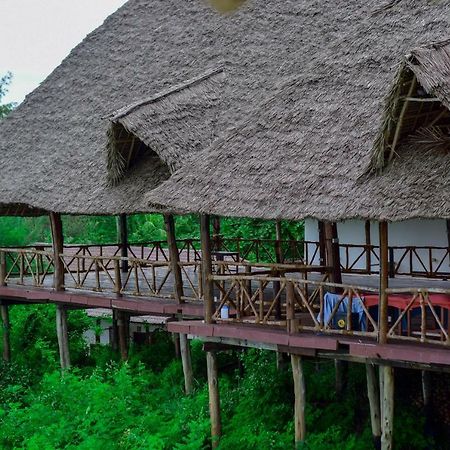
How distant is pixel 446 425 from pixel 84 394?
16.9ft

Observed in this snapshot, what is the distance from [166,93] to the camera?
44.4ft

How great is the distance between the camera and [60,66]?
1775 cm

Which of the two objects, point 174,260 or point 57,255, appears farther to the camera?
point 57,255


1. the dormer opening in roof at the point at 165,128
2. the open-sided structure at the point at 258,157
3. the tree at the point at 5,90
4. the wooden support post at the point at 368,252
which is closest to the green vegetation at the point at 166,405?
the open-sided structure at the point at 258,157

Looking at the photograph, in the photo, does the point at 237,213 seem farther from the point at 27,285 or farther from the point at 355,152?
the point at 27,285

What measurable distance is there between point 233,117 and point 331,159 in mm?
3910

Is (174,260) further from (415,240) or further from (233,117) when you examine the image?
(415,240)

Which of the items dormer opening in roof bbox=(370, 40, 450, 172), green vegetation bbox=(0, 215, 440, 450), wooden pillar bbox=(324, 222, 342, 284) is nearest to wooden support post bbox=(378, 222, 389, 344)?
dormer opening in roof bbox=(370, 40, 450, 172)

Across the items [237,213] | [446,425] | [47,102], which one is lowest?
[446,425]

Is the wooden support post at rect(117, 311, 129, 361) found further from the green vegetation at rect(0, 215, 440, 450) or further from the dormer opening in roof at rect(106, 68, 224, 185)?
the dormer opening in roof at rect(106, 68, 224, 185)

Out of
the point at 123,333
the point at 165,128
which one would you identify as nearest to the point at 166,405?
the point at 123,333

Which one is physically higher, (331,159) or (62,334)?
(331,159)

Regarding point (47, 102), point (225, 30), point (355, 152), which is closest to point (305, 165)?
point (355, 152)

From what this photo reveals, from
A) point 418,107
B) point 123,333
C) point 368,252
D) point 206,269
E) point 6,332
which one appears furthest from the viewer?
point 6,332
